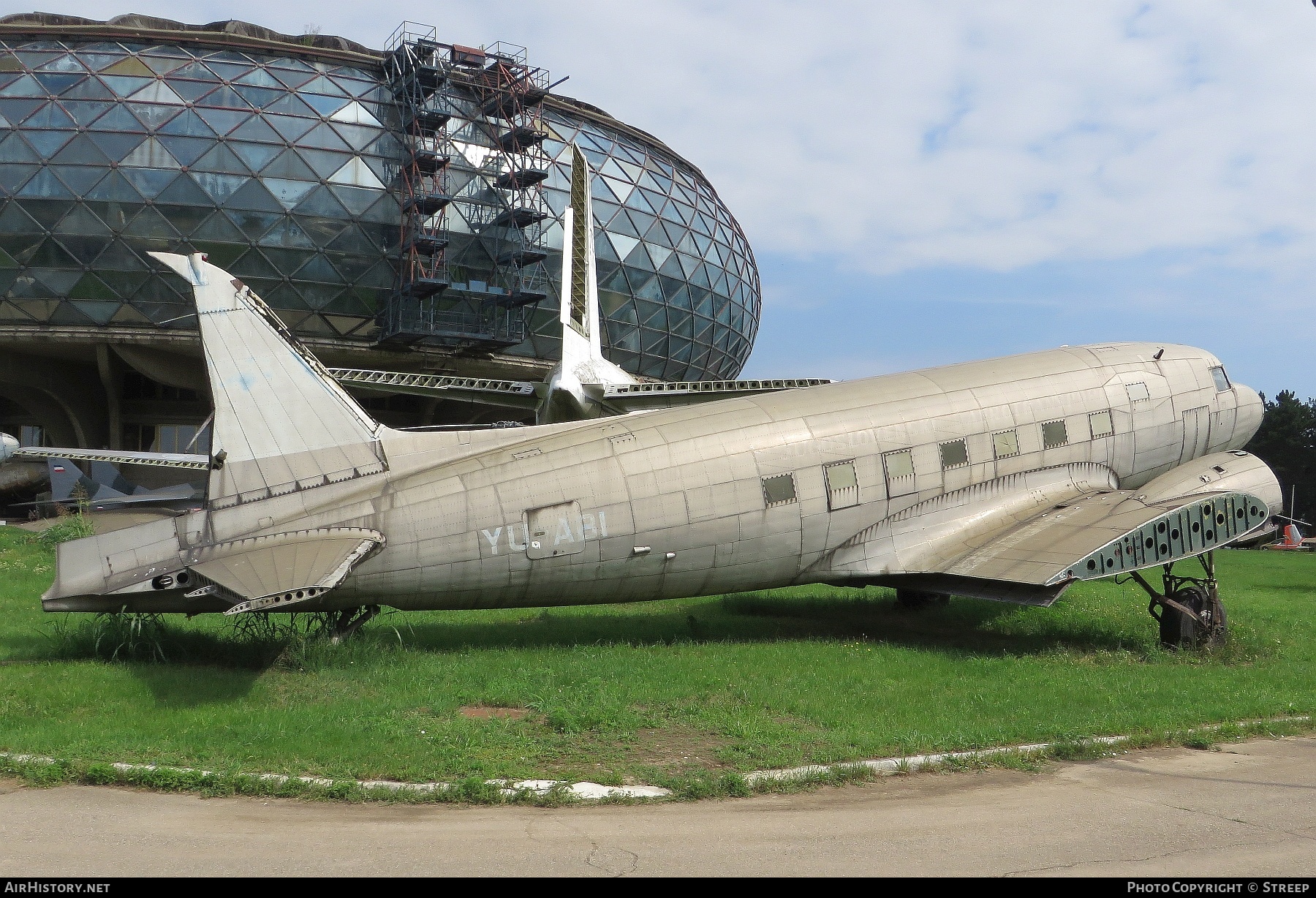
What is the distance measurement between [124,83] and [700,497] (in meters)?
42.2

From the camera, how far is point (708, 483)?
51.5 ft

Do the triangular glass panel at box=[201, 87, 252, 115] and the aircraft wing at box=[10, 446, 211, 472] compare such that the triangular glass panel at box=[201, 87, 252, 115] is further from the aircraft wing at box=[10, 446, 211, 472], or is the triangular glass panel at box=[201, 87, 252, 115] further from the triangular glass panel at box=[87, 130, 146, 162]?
the aircraft wing at box=[10, 446, 211, 472]

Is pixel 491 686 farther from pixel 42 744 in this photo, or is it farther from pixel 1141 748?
pixel 1141 748

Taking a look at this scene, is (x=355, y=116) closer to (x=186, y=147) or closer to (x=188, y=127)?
(x=188, y=127)

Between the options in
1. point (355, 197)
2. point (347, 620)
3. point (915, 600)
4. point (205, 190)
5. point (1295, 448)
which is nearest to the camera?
point (347, 620)

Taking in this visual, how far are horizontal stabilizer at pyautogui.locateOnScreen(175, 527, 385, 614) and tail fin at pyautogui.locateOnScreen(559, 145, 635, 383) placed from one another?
56.1 feet

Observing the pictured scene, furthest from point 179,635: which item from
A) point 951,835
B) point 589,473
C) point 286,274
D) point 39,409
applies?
point 39,409

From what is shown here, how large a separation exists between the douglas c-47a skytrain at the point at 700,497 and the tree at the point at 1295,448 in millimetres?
78518

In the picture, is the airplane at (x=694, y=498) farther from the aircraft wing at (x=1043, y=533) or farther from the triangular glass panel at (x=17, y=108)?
the triangular glass panel at (x=17, y=108)

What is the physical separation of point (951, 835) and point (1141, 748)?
4364 mm

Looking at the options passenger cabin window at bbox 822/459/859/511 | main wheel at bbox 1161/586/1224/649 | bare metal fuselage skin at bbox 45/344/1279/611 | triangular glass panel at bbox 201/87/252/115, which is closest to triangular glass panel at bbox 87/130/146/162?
triangular glass panel at bbox 201/87/252/115

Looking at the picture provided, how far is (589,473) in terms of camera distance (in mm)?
14852

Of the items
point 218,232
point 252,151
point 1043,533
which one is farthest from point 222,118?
point 1043,533

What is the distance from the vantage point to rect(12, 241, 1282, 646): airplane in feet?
42.7
